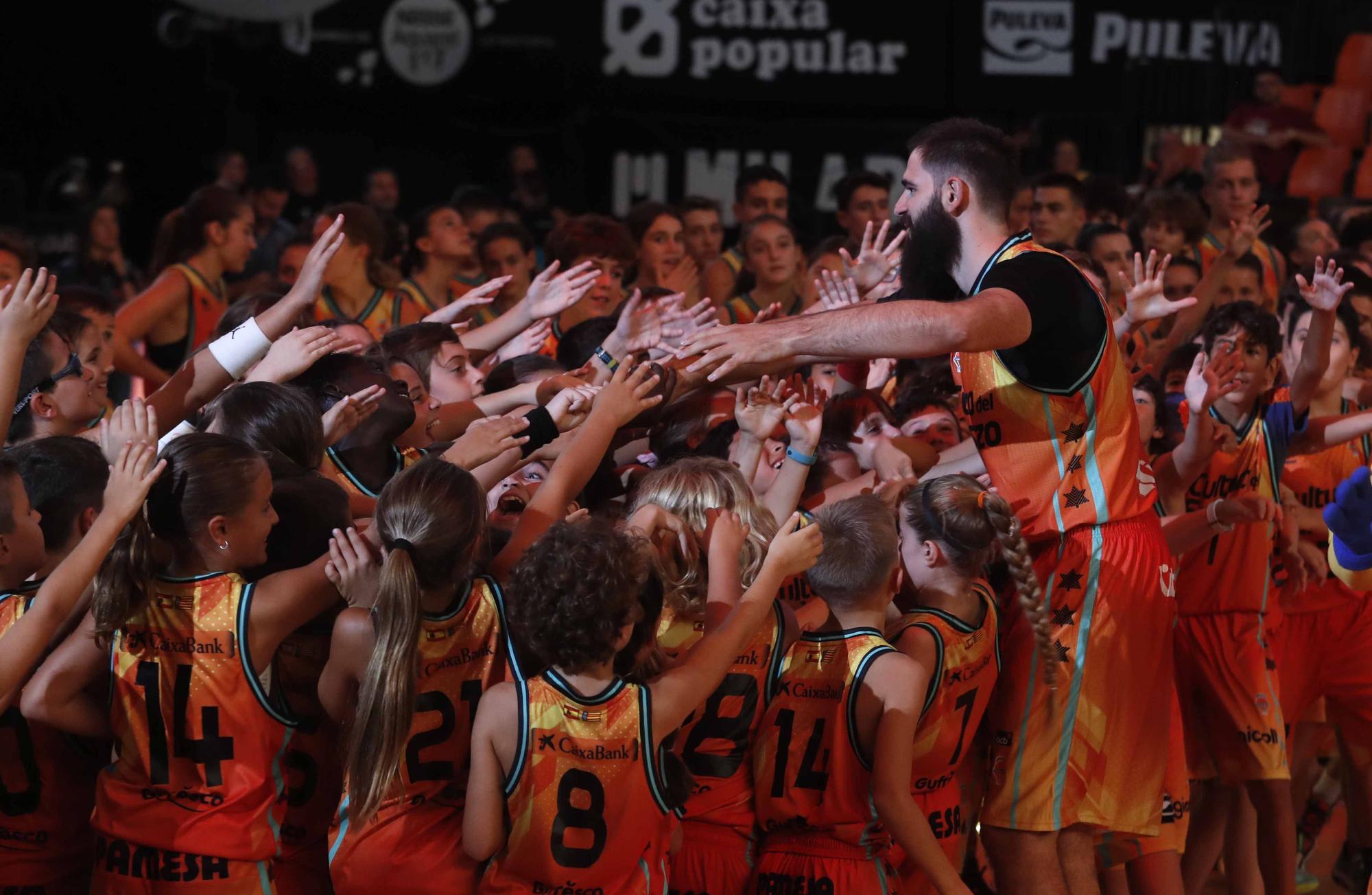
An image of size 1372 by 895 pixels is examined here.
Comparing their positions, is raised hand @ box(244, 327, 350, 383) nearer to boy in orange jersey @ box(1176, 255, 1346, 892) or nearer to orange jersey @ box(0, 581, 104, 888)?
orange jersey @ box(0, 581, 104, 888)

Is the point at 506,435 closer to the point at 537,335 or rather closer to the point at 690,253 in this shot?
the point at 537,335

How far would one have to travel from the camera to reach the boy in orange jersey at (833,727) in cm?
379

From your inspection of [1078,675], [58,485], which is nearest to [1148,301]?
[1078,675]

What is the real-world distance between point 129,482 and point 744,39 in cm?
1120

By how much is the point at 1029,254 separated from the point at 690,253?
525 cm

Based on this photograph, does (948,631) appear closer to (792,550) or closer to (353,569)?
(792,550)

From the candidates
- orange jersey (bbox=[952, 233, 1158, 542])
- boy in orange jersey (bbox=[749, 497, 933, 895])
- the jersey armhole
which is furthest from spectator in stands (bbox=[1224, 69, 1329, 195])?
the jersey armhole

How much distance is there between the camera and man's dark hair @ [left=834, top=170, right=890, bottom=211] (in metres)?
9.03

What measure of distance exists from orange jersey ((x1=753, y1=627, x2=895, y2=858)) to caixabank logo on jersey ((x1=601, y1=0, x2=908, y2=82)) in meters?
10.6

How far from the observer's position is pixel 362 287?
26.1 feet

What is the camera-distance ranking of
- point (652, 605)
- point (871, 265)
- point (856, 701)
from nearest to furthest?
point (652, 605) < point (856, 701) < point (871, 265)

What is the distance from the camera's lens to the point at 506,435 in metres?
4.01

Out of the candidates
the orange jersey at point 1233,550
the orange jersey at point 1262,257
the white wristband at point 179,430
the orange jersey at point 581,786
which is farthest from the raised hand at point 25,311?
the orange jersey at point 1262,257

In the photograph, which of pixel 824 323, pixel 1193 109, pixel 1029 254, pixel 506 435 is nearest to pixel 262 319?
pixel 506 435
